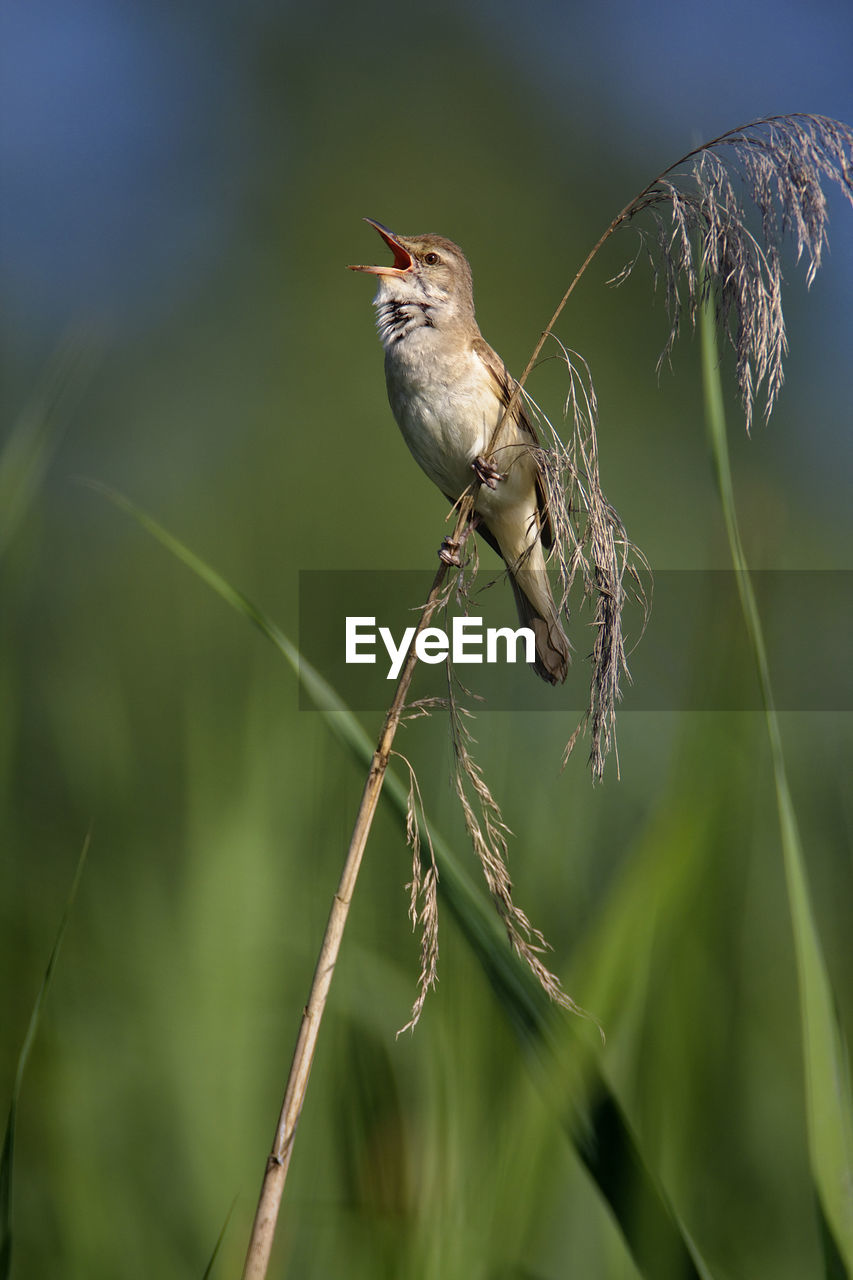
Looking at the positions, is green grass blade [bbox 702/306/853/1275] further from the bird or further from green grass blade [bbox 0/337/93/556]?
the bird

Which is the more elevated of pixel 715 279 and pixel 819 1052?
pixel 715 279

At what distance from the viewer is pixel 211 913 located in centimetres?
162

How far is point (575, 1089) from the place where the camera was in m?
0.97

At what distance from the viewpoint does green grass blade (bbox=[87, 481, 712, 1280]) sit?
91 centimetres

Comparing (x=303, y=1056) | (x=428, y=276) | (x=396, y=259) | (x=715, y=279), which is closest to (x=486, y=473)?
(x=715, y=279)

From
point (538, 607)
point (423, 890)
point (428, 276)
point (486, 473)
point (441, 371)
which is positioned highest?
point (428, 276)

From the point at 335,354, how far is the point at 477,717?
3703mm

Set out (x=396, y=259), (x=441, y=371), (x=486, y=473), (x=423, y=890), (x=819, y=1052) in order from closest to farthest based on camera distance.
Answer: (x=819, y=1052) < (x=423, y=890) < (x=486, y=473) < (x=441, y=371) < (x=396, y=259)

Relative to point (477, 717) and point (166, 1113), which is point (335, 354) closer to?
point (477, 717)

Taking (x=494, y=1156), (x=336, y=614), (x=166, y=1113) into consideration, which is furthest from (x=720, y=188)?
(x=336, y=614)

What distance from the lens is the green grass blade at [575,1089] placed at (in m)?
0.91

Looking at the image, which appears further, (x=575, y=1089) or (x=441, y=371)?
Answer: (x=441, y=371)

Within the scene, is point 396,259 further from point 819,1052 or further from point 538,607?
point 819,1052

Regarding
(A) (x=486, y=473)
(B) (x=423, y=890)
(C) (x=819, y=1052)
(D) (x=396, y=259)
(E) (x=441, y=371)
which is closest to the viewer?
(C) (x=819, y=1052)
